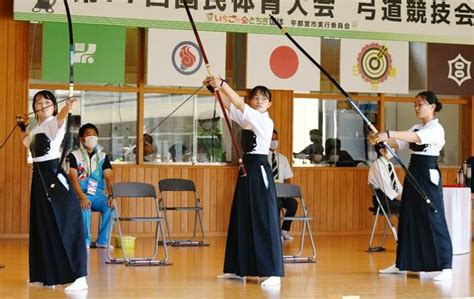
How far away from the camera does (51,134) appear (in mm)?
5914

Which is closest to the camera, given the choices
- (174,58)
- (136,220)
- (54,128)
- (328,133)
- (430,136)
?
(54,128)

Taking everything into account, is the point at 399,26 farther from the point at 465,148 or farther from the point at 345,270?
the point at 345,270

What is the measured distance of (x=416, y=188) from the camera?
6.75m

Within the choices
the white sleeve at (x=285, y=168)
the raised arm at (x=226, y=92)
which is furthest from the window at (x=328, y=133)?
the raised arm at (x=226, y=92)

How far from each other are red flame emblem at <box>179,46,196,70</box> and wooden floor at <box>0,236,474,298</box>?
7.45 ft

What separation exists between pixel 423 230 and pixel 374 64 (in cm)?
424

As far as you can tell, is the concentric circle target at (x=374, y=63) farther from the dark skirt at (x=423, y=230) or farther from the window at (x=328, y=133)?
the dark skirt at (x=423, y=230)

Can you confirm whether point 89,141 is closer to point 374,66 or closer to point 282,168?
point 282,168

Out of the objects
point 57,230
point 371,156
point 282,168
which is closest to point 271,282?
point 57,230

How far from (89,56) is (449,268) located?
183 inches

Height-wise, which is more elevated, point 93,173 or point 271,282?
point 93,173

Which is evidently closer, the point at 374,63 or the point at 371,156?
the point at 374,63

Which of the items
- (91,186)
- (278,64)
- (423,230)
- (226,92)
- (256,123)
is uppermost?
(278,64)

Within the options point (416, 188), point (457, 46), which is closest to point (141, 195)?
point (416, 188)
